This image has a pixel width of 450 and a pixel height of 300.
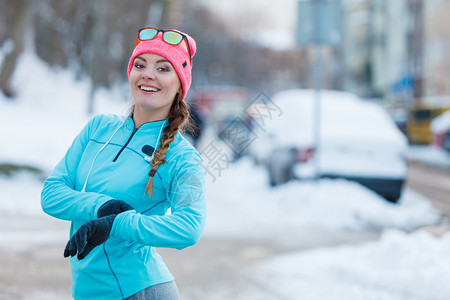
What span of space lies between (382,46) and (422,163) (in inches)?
1651

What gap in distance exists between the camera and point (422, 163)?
2138 cm

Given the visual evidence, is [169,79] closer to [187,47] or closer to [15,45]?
[187,47]

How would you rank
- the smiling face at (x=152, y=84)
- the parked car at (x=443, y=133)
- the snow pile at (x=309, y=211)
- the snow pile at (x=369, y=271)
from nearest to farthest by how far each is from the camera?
the smiling face at (x=152, y=84) → the snow pile at (x=369, y=271) → the snow pile at (x=309, y=211) → the parked car at (x=443, y=133)

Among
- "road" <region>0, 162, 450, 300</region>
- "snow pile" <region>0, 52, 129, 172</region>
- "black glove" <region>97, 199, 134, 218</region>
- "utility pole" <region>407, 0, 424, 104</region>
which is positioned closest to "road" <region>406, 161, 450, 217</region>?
"road" <region>0, 162, 450, 300</region>

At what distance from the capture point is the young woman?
81.1 inches

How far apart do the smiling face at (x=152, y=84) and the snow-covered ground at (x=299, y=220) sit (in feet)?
3.56

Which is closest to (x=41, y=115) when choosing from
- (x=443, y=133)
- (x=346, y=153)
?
(x=346, y=153)

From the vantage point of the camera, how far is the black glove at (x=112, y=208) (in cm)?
211

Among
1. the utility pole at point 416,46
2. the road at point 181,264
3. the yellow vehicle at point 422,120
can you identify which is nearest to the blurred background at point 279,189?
the road at point 181,264

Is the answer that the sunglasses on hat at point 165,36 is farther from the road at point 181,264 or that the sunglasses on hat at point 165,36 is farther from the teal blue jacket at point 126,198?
the road at point 181,264

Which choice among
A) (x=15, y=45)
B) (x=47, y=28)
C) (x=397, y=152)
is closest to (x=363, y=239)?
(x=397, y=152)

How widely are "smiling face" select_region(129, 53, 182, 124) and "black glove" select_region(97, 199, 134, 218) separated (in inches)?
Result: 16.4

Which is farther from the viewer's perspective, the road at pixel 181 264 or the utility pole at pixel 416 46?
the utility pole at pixel 416 46

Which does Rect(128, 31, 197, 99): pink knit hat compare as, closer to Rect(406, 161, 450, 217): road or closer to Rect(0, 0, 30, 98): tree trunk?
Rect(406, 161, 450, 217): road
